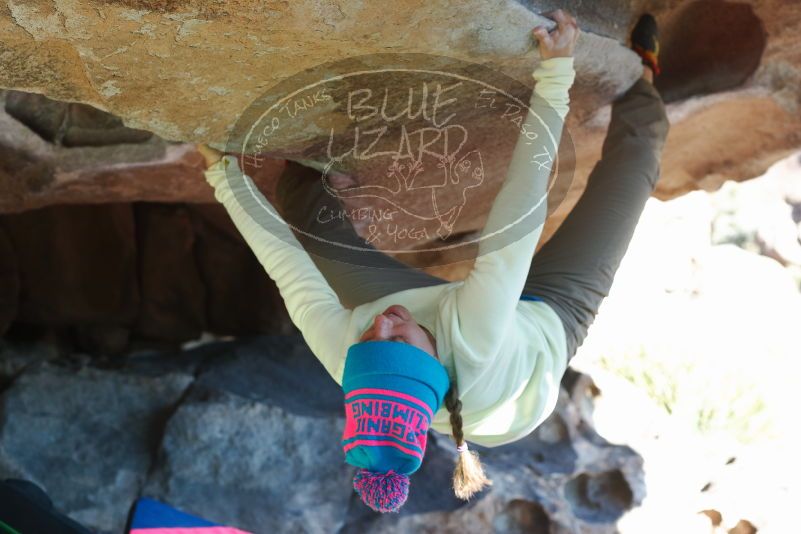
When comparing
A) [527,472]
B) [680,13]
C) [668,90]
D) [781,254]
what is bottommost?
[781,254]

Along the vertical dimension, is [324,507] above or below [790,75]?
below

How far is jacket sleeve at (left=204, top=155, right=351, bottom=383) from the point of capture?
49.3 inches

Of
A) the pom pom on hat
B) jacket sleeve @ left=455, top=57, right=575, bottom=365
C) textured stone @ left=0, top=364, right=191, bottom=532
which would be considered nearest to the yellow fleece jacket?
jacket sleeve @ left=455, top=57, right=575, bottom=365

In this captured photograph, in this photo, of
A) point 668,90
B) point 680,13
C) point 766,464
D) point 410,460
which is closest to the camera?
point 410,460

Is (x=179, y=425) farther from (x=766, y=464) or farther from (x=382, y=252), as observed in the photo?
(x=766, y=464)

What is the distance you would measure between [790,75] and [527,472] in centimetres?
135

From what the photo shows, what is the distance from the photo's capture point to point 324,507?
2271 mm

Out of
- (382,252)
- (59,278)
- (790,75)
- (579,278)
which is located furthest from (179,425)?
(790,75)

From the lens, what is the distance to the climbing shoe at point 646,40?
1832 millimetres

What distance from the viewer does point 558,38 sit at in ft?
4.43

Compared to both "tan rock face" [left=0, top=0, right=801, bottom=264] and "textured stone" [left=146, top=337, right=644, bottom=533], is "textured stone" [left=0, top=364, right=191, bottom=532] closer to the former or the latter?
"textured stone" [left=146, top=337, right=644, bottom=533]

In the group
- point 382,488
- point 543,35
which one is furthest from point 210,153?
point 382,488

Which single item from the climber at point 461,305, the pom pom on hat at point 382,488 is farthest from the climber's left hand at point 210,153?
the pom pom on hat at point 382,488

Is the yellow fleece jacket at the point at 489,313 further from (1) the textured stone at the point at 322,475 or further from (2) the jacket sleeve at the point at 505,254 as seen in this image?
→ (1) the textured stone at the point at 322,475
